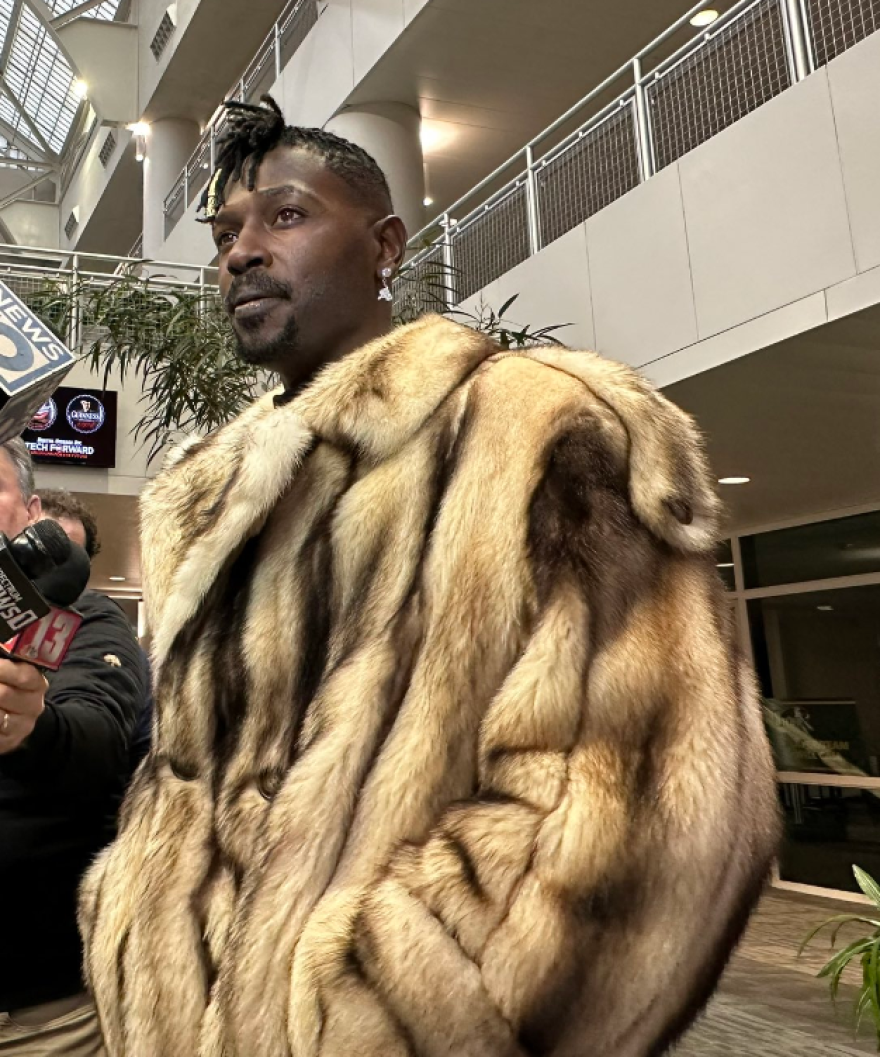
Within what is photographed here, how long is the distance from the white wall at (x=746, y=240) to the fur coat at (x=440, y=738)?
3.41 m

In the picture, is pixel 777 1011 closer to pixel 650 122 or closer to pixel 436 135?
pixel 650 122

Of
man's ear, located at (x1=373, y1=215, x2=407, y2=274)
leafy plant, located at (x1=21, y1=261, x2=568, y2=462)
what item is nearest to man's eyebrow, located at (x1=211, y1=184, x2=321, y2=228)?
man's ear, located at (x1=373, y1=215, x2=407, y2=274)

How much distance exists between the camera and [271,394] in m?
1.48

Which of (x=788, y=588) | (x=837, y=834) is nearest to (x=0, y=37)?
(x=788, y=588)

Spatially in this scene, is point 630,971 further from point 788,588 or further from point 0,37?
point 0,37

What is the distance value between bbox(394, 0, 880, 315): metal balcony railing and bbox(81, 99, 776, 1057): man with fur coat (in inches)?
156

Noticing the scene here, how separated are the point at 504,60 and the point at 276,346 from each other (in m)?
8.51

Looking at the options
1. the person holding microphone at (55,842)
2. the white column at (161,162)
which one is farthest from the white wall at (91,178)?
the person holding microphone at (55,842)

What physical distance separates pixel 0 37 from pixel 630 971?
81.9 ft

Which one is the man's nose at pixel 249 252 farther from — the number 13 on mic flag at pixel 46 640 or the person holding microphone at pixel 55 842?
the number 13 on mic flag at pixel 46 640

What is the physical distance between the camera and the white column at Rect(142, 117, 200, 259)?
48.8 feet

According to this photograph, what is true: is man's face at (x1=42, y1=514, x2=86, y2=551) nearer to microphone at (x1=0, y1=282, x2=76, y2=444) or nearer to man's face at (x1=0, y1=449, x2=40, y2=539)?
man's face at (x1=0, y1=449, x2=40, y2=539)

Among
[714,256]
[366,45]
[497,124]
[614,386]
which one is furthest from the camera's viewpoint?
[497,124]

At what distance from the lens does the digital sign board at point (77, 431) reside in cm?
788
